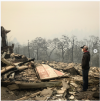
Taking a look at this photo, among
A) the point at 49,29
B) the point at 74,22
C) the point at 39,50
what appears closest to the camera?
the point at 74,22

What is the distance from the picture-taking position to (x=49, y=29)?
12445 millimetres

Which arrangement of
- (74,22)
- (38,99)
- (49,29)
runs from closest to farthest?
1. (38,99)
2. (74,22)
3. (49,29)

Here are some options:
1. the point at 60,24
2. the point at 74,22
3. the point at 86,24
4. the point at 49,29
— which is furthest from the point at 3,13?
the point at 86,24

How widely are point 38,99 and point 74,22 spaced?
10.1 m

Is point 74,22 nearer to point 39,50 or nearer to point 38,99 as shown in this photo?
point 38,99

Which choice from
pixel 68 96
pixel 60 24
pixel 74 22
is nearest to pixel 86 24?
pixel 74 22

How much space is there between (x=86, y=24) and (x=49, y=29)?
4912mm

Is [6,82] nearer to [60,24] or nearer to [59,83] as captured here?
[59,83]

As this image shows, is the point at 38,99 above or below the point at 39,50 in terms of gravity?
below

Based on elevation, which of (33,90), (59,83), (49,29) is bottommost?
(33,90)

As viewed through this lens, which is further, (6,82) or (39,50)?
(39,50)

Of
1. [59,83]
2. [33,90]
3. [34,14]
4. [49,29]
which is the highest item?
[34,14]

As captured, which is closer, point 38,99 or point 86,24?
point 38,99

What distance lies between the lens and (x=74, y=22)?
10.9 m
